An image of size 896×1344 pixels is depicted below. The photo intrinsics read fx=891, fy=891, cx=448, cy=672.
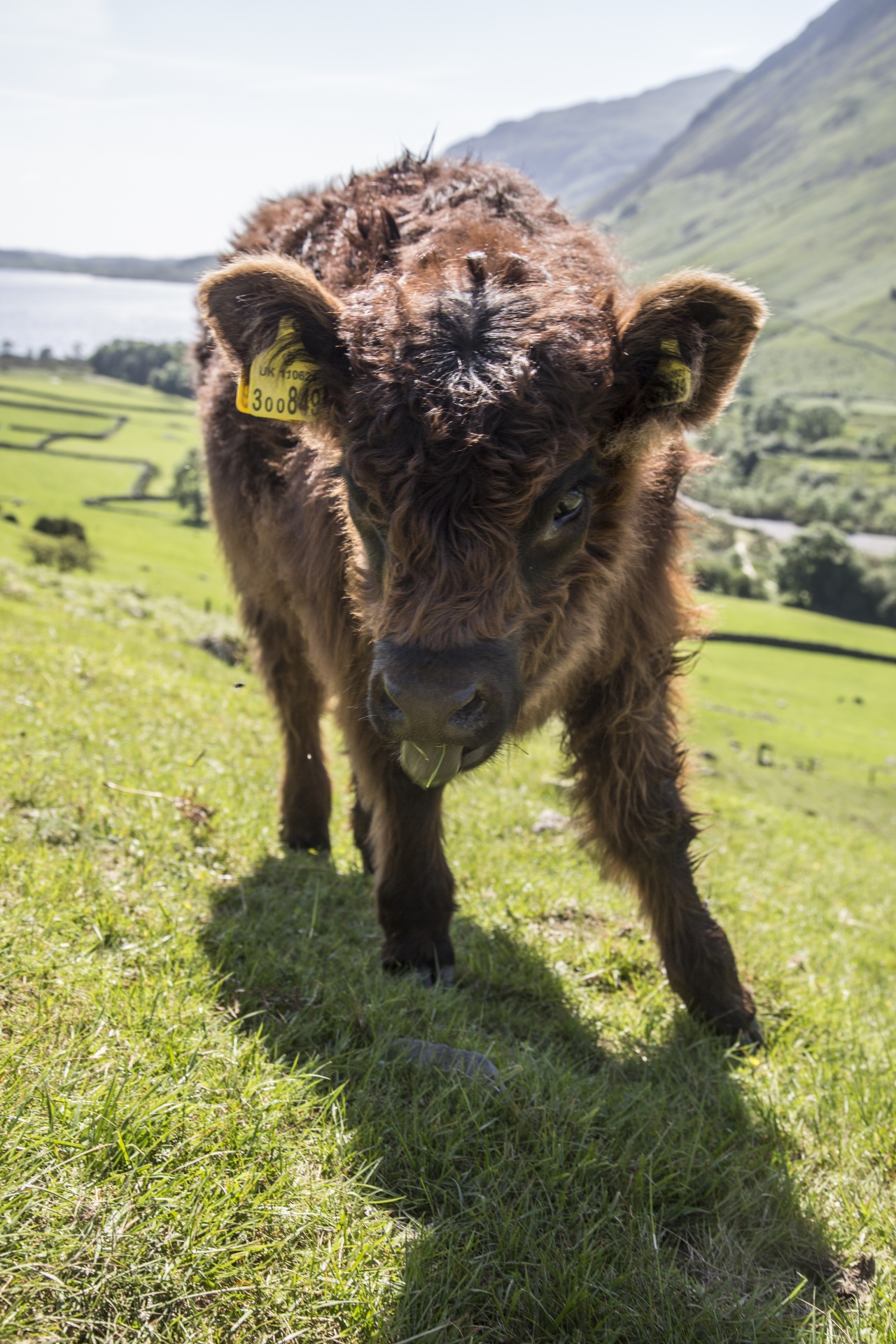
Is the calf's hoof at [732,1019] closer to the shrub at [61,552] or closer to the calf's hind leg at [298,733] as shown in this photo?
the calf's hind leg at [298,733]

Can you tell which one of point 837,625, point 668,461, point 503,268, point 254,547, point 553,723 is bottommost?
point 837,625

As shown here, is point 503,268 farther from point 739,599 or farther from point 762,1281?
point 739,599

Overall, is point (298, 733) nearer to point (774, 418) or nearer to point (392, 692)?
point (392, 692)

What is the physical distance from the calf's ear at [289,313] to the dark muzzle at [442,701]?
130cm

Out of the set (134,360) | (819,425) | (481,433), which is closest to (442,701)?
(481,433)

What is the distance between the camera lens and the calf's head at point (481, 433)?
308 cm

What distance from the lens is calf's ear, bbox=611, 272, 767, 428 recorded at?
3.40 metres

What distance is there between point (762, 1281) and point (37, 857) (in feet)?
10.8

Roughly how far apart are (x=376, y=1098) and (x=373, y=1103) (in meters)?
0.04

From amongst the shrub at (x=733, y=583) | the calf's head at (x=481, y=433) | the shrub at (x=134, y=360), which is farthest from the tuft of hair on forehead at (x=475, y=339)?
the shrub at (x=733, y=583)

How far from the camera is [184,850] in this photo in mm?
4871

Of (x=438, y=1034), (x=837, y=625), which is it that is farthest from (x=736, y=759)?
(x=837, y=625)

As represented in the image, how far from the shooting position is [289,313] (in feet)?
12.1

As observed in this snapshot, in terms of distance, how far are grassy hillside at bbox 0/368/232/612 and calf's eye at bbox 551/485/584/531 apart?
77.7ft
